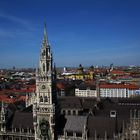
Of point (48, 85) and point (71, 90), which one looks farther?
point (71, 90)

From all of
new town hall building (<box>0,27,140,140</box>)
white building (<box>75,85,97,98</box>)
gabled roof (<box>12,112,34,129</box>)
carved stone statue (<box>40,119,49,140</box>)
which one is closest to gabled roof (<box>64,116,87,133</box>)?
new town hall building (<box>0,27,140,140</box>)

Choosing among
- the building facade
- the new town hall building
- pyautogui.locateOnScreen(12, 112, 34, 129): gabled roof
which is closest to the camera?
the new town hall building

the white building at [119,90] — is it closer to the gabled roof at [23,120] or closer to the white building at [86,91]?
the white building at [86,91]

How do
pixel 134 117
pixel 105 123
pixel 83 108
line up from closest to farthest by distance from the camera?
pixel 134 117
pixel 105 123
pixel 83 108

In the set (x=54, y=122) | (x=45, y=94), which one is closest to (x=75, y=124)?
(x=54, y=122)

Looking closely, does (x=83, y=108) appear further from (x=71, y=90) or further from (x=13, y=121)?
(x=71, y=90)

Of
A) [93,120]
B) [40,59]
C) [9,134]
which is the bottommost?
[9,134]

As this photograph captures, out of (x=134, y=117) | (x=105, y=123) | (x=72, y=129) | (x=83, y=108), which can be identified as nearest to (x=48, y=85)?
(x=72, y=129)

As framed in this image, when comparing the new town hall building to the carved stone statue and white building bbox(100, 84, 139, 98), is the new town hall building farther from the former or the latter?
white building bbox(100, 84, 139, 98)

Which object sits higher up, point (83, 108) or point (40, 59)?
point (40, 59)
